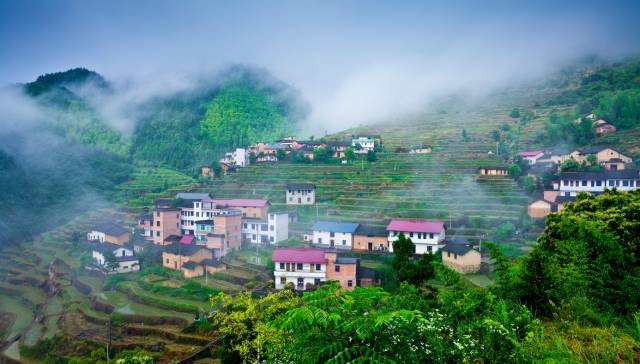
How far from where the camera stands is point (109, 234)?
39969mm

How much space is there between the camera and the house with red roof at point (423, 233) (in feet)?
102

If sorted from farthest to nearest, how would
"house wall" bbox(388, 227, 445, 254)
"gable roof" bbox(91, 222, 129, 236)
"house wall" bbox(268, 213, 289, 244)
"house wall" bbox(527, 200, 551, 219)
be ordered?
"gable roof" bbox(91, 222, 129, 236) < "house wall" bbox(268, 213, 289, 244) < "house wall" bbox(527, 200, 551, 219) < "house wall" bbox(388, 227, 445, 254)

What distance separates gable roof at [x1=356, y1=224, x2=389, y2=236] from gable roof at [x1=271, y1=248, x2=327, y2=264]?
5.64 meters

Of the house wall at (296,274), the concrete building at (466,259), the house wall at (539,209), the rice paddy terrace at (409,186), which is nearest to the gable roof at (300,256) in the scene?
the house wall at (296,274)

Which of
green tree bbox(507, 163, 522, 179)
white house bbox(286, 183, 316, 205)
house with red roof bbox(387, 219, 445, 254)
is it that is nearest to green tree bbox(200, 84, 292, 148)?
white house bbox(286, 183, 316, 205)

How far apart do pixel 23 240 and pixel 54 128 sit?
141ft

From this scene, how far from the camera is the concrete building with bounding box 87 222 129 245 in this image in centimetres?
3956

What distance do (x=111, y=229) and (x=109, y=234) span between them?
0.62 meters

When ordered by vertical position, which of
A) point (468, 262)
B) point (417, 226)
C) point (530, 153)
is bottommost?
point (468, 262)

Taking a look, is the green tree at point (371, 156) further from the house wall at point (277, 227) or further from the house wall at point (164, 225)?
the house wall at point (164, 225)

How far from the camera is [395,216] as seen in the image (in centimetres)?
3684

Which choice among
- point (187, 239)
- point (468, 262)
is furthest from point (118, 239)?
point (468, 262)

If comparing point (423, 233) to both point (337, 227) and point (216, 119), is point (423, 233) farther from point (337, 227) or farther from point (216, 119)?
point (216, 119)

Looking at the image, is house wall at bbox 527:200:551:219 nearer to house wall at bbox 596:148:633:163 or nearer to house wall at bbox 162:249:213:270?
house wall at bbox 596:148:633:163
